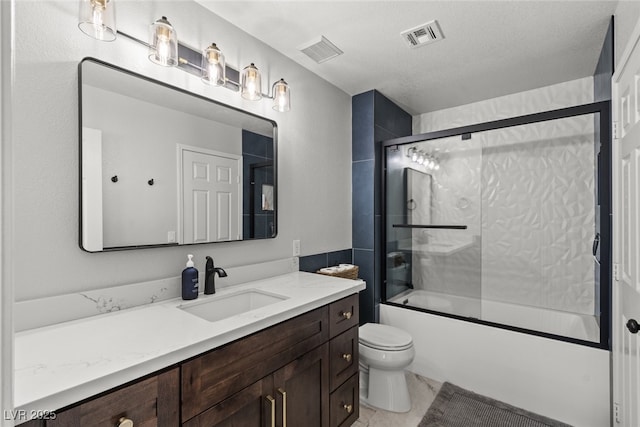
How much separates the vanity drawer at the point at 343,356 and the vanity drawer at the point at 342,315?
36 mm

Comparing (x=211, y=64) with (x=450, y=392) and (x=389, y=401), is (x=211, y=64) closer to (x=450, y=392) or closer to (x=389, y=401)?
(x=389, y=401)

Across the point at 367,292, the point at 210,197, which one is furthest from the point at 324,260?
the point at 210,197

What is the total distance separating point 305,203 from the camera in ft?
7.56

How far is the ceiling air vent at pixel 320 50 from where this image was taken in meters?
1.98

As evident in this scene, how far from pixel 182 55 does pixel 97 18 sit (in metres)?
0.42

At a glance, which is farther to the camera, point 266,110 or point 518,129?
point 518,129

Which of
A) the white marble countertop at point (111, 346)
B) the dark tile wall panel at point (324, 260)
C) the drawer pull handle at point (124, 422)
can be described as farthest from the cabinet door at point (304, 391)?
the dark tile wall panel at point (324, 260)

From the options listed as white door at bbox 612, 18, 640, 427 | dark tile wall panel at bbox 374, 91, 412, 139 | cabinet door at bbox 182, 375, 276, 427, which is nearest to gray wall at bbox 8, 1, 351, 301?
cabinet door at bbox 182, 375, 276, 427

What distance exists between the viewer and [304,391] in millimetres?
1439

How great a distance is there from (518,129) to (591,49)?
0.74 m

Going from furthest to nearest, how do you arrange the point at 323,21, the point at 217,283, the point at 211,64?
the point at 323,21
the point at 217,283
the point at 211,64

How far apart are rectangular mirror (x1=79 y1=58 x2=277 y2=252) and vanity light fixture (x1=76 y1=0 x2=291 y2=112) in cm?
12

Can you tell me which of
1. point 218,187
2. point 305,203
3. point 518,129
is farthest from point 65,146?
point 518,129

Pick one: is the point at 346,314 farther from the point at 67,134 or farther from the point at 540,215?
the point at 540,215
